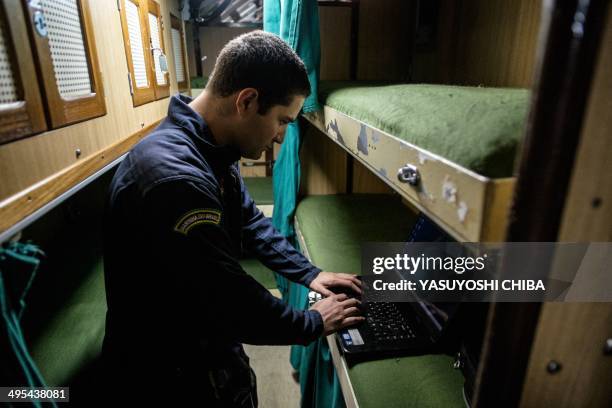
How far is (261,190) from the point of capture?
11.7 ft

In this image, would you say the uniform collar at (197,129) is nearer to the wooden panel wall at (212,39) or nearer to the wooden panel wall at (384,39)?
the wooden panel wall at (384,39)

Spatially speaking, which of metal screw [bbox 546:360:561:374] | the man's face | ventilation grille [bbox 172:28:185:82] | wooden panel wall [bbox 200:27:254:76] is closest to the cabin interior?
metal screw [bbox 546:360:561:374]

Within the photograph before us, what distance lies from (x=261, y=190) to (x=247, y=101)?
2542 millimetres

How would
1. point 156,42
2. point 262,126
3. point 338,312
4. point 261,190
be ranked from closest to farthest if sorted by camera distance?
point 338,312 < point 262,126 < point 156,42 < point 261,190

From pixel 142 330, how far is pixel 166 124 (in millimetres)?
563

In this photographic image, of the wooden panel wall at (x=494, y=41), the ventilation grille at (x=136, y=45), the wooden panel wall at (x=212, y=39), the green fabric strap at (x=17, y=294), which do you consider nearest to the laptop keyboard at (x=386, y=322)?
the green fabric strap at (x=17, y=294)

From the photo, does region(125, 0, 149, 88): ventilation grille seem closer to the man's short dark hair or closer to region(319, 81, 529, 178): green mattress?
the man's short dark hair

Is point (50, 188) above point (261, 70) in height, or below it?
below

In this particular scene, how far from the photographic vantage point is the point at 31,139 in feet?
2.76

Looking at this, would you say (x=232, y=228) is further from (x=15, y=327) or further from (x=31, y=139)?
(x=15, y=327)

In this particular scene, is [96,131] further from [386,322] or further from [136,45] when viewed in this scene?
[386,322]

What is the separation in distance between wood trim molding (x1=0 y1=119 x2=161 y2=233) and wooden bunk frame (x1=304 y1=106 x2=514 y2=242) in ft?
2.35

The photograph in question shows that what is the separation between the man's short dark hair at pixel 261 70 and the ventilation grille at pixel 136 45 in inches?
34.2

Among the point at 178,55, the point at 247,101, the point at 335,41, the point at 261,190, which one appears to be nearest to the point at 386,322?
the point at 247,101
